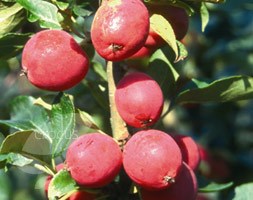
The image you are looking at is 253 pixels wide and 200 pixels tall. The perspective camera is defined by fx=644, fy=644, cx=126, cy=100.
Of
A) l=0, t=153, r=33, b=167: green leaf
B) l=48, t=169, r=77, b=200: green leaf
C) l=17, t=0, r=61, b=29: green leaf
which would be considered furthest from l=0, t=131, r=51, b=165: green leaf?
l=17, t=0, r=61, b=29: green leaf

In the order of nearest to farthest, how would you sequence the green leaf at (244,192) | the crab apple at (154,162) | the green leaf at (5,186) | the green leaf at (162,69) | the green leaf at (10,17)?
the crab apple at (154,162) < the green leaf at (10,17) < the green leaf at (162,69) < the green leaf at (244,192) < the green leaf at (5,186)

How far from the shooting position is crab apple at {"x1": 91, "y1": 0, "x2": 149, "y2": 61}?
3.59 ft

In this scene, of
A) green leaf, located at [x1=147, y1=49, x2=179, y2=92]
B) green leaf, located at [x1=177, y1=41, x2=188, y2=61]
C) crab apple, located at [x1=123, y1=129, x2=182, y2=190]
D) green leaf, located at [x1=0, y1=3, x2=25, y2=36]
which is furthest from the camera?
green leaf, located at [x1=147, y1=49, x2=179, y2=92]

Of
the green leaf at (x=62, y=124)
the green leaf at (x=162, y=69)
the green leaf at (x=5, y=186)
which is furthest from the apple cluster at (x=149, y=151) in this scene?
the green leaf at (x=5, y=186)

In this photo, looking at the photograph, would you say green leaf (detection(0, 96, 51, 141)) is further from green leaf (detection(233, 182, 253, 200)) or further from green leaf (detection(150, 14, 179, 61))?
green leaf (detection(233, 182, 253, 200))

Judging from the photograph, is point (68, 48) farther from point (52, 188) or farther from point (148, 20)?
point (52, 188)

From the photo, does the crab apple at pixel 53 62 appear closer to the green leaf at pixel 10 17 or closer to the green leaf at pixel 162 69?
the green leaf at pixel 10 17

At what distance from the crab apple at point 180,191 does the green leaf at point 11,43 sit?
1.35 ft

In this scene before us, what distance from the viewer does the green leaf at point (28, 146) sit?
4.06ft

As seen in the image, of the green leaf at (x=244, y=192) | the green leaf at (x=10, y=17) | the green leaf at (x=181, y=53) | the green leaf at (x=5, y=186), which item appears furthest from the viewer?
the green leaf at (x=5, y=186)

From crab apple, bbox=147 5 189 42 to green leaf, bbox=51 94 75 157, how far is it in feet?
0.67

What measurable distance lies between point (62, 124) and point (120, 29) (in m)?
0.26

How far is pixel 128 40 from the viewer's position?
1.09 m

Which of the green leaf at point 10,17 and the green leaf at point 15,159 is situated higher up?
the green leaf at point 10,17
